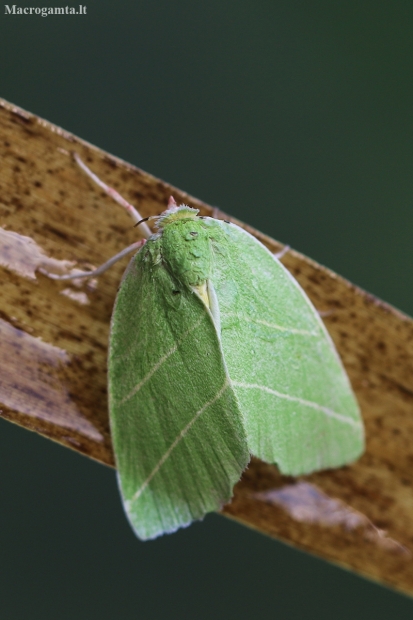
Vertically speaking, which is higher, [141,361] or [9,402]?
[141,361]

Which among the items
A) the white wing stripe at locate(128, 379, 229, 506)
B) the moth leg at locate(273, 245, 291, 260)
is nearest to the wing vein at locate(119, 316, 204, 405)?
the white wing stripe at locate(128, 379, 229, 506)

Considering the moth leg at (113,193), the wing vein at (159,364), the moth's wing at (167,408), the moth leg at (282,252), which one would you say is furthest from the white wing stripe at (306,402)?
the moth leg at (113,193)

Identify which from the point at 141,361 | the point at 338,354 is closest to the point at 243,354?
the point at 141,361

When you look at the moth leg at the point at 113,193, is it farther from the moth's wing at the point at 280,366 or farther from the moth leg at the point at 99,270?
the moth's wing at the point at 280,366

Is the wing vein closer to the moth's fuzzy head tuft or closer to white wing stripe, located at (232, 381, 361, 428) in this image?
white wing stripe, located at (232, 381, 361, 428)

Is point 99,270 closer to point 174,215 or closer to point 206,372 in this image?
point 174,215

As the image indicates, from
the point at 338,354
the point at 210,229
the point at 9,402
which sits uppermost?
the point at 210,229

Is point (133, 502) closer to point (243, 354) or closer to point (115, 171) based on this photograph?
point (243, 354)

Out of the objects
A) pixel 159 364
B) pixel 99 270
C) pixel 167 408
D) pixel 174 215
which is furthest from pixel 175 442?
pixel 174 215
